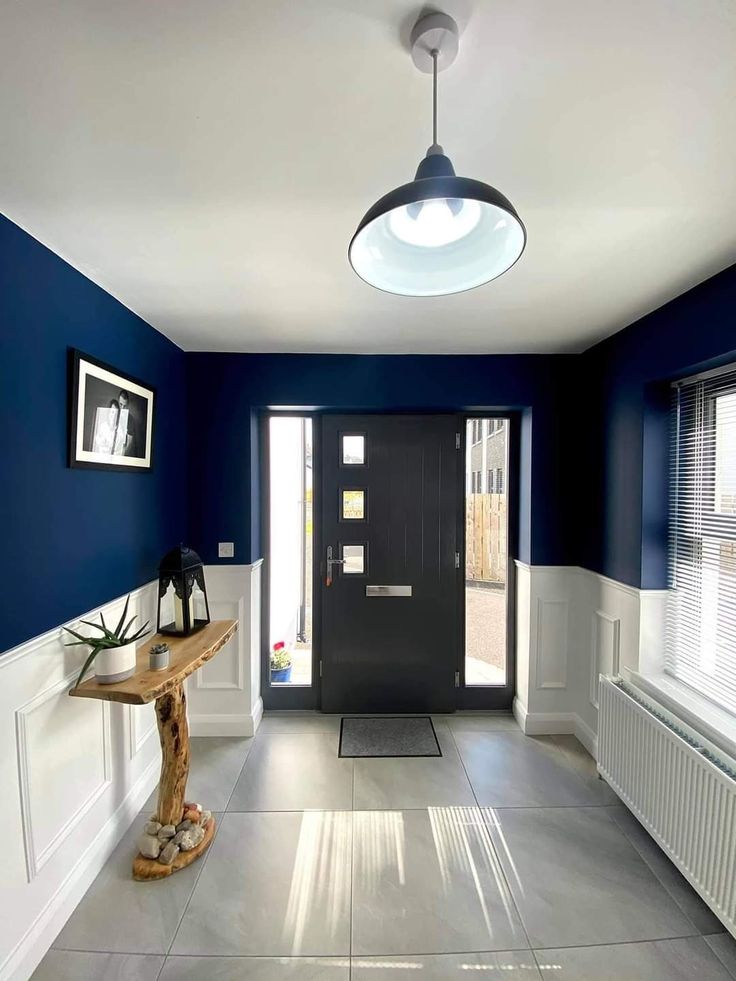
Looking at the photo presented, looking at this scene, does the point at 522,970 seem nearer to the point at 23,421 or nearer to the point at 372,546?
the point at 372,546

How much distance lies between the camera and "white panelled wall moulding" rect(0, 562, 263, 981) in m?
1.45

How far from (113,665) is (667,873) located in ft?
7.98

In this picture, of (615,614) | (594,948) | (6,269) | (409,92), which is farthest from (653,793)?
(6,269)

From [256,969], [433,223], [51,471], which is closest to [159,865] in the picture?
[256,969]

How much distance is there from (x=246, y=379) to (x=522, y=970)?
9.78ft

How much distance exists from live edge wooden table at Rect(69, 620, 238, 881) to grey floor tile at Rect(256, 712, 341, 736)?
857mm

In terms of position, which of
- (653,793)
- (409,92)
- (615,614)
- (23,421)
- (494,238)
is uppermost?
(409,92)

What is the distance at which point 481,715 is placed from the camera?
10.2 ft

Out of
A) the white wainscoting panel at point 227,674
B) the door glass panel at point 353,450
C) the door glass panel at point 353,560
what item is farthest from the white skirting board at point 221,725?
the door glass panel at point 353,450

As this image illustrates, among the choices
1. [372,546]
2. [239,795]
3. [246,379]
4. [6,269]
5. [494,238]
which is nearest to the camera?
[494,238]

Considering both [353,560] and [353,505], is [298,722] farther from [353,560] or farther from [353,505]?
[353,505]

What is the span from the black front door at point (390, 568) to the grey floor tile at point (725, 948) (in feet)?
5.40

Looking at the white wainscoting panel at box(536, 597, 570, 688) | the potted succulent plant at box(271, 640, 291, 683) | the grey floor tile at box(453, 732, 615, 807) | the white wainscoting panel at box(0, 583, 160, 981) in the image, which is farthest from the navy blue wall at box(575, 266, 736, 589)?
the white wainscoting panel at box(0, 583, 160, 981)

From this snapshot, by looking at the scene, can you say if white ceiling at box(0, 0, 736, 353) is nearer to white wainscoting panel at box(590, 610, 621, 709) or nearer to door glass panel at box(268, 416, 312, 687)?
door glass panel at box(268, 416, 312, 687)
